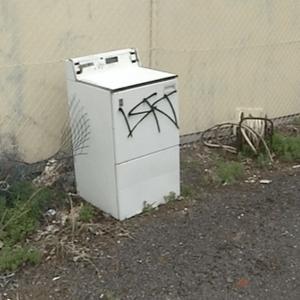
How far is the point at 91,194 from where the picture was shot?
485 cm

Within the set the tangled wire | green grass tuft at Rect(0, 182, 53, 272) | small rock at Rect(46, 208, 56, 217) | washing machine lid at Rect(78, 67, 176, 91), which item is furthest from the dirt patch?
washing machine lid at Rect(78, 67, 176, 91)

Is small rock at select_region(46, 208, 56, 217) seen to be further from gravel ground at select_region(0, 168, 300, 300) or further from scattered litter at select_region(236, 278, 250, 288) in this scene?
scattered litter at select_region(236, 278, 250, 288)

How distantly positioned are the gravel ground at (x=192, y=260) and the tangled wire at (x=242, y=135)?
973 millimetres

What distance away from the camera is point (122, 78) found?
4641mm

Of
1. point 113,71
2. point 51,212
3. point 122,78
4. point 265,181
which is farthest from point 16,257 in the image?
point 265,181

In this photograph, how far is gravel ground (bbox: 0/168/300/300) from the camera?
3.80 m

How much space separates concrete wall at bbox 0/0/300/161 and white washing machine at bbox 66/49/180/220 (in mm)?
505

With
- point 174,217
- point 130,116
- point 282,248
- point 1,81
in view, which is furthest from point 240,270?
point 1,81

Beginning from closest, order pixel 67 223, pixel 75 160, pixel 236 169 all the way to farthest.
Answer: pixel 67 223 < pixel 75 160 < pixel 236 169

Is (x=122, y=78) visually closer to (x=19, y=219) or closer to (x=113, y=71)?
(x=113, y=71)

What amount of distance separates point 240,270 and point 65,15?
2531 mm

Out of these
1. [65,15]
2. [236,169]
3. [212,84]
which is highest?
[65,15]

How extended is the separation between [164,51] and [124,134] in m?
1.61

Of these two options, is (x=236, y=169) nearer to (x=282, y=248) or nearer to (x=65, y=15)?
(x=282, y=248)
